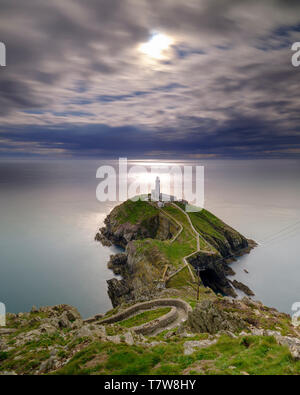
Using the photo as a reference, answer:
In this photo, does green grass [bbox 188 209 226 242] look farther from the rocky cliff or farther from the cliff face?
the cliff face

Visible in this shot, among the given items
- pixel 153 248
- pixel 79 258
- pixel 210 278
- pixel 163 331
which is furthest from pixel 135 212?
pixel 163 331

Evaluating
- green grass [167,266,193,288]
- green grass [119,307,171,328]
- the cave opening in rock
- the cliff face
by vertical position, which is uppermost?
the cliff face

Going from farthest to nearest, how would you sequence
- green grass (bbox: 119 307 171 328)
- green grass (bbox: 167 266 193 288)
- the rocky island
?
green grass (bbox: 167 266 193 288) → green grass (bbox: 119 307 171 328) → the rocky island

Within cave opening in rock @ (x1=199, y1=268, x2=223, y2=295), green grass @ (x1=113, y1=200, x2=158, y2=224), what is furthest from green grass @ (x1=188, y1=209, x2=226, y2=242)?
green grass @ (x1=113, y1=200, x2=158, y2=224)

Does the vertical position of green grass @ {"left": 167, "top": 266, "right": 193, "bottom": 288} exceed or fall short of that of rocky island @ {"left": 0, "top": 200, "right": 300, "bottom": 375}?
it falls short

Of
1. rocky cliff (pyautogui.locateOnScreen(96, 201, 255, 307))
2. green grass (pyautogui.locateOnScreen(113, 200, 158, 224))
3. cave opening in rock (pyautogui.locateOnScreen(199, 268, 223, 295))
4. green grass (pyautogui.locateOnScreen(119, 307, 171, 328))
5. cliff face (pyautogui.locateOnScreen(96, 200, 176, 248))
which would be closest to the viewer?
green grass (pyautogui.locateOnScreen(119, 307, 171, 328))

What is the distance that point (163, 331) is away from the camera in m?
30.4

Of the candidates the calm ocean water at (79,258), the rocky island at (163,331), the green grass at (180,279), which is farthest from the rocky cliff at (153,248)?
the calm ocean water at (79,258)

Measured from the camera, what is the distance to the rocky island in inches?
541

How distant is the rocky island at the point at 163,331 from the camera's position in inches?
541

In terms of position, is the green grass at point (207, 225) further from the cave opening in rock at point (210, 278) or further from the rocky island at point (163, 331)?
the cave opening in rock at point (210, 278)

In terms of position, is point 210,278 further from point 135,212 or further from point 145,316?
point 135,212
